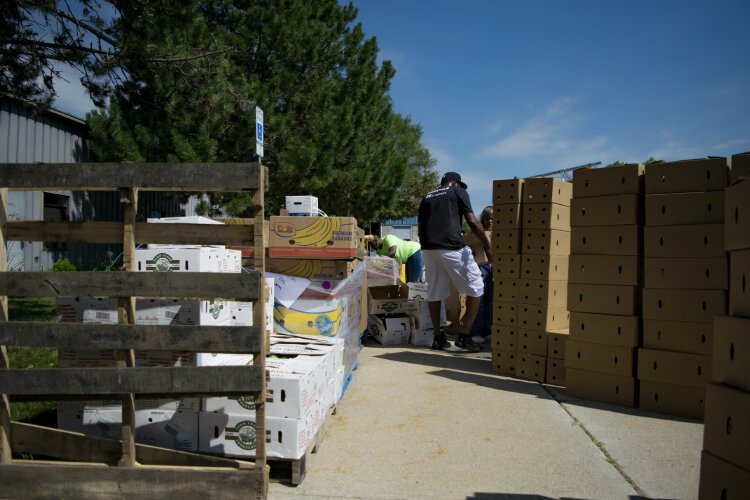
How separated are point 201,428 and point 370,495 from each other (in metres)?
1.03

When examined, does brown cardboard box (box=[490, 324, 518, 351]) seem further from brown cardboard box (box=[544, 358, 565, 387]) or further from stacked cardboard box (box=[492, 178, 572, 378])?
brown cardboard box (box=[544, 358, 565, 387])

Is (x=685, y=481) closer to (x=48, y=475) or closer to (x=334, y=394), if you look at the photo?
(x=334, y=394)

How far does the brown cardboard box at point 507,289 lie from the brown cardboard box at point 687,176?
5.54ft

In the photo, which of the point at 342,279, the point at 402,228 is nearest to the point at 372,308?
the point at 342,279

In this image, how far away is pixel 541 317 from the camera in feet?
17.9

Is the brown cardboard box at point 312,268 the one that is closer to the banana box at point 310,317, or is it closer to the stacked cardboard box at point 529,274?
the banana box at point 310,317

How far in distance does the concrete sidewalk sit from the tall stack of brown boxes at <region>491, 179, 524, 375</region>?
0.47 metres

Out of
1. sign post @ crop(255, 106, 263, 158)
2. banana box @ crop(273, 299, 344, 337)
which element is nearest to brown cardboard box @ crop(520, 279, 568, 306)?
banana box @ crop(273, 299, 344, 337)

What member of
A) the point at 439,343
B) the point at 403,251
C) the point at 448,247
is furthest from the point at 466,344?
the point at 403,251

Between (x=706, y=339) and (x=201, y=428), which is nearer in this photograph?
(x=201, y=428)

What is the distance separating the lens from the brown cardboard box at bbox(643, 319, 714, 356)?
4.12 meters

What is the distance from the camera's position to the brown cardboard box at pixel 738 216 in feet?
6.53

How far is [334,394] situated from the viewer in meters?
4.02

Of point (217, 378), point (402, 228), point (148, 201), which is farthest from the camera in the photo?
point (402, 228)
